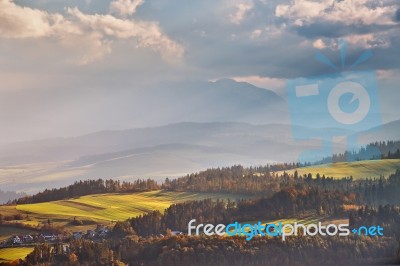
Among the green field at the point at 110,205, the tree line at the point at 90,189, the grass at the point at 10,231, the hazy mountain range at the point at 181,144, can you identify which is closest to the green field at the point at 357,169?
the hazy mountain range at the point at 181,144

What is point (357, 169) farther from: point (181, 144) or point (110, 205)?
point (110, 205)

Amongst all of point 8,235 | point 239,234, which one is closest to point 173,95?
point 239,234

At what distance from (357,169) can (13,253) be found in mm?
6560

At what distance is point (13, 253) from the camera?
13.1 metres

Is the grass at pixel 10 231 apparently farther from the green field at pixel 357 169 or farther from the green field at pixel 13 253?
the green field at pixel 357 169

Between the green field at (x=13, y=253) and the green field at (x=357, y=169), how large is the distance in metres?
5.03

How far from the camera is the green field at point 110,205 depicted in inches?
524

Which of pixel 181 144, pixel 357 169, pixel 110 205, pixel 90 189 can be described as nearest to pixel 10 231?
pixel 90 189

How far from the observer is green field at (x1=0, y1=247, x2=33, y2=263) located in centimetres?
1302

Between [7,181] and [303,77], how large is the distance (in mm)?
5880

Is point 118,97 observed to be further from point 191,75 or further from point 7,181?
point 7,181

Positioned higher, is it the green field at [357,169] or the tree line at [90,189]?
the green field at [357,169]

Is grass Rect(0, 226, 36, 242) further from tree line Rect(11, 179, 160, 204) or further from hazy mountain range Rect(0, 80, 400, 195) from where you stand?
hazy mountain range Rect(0, 80, 400, 195)

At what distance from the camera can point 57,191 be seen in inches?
533
